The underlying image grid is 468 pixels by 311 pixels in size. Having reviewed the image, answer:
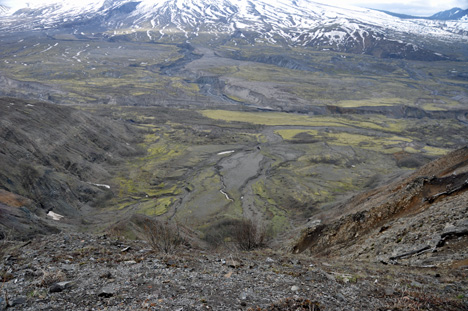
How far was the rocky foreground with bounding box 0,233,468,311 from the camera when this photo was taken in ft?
23.8

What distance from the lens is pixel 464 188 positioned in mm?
15297

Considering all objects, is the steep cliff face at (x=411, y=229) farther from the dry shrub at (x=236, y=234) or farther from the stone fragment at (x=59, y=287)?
the stone fragment at (x=59, y=287)

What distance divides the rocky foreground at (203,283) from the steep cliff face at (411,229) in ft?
3.96

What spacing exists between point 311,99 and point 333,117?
53.5 feet

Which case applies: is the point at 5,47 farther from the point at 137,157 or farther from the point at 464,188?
the point at 464,188

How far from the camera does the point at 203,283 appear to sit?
855 cm

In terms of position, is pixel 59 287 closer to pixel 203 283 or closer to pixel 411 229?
pixel 203 283

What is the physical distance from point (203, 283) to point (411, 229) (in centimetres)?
932

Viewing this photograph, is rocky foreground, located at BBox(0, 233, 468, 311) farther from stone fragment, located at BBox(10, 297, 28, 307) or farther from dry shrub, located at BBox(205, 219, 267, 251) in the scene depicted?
dry shrub, located at BBox(205, 219, 267, 251)

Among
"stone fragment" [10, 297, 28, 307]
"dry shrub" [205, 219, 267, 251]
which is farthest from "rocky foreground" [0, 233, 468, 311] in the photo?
"dry shrub" [205, 219, 267, 251]

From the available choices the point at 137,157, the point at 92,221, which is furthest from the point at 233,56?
the point at 92,221

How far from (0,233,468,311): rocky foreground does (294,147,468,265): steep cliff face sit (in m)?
1.21

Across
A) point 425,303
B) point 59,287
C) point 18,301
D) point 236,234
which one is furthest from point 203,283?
point 236,234

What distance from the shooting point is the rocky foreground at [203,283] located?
7.26 m
